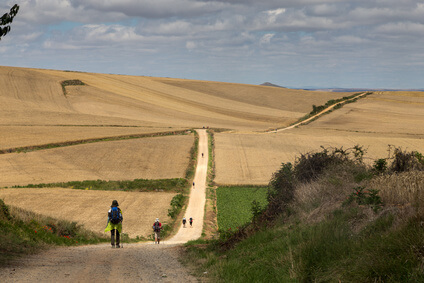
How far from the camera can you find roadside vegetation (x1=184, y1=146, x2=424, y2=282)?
8.08 meters

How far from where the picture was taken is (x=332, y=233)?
9992 millimetres

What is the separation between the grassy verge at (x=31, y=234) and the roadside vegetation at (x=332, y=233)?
17.4 ft

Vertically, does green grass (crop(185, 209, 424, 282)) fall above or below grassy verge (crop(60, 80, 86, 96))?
below

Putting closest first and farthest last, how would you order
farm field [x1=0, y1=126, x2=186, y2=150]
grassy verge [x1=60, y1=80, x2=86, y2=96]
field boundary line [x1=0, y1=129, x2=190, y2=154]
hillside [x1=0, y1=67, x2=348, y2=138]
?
field boundary line [x1=0, y1=129, x2=190, y2=154], farm field [x1=0, y1=126, x2=186, y2=150], hillside [x1=0, y1=67, x2=348, y2=138], grassy verge [x1=60, y1=80, x2=86, y2=96]

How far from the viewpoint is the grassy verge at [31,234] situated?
47.3 ft

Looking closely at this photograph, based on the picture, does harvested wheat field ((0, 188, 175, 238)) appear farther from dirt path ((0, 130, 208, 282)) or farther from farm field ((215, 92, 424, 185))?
dirt path ((0, 130, 208, 282))

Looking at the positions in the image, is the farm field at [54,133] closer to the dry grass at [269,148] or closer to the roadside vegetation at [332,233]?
the dry grass at [269,148]

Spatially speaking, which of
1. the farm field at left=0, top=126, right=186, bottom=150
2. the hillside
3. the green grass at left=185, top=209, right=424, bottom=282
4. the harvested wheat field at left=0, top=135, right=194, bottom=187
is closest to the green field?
the harvested wheat field at left=0, top=135, right=194, bottom=187

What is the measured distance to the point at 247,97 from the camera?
15750 centimetres

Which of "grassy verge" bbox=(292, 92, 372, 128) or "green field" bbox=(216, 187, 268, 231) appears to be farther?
"grassy verge" bbox=(292, 92, 372, 128)

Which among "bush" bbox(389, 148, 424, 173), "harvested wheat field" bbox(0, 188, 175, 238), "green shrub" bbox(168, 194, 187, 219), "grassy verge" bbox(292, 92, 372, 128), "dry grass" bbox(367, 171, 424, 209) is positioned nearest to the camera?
"dry grass" bbox(367, 171, 424, 209)

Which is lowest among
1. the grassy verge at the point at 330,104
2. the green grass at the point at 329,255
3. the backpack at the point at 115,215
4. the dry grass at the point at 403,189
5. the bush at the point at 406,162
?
the backpack at the point at 115,215

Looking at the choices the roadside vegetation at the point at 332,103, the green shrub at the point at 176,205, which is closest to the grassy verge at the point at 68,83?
the roadside vegetation at the point at 332,103

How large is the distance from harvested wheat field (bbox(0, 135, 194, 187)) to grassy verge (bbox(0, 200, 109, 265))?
2893 centimetres
